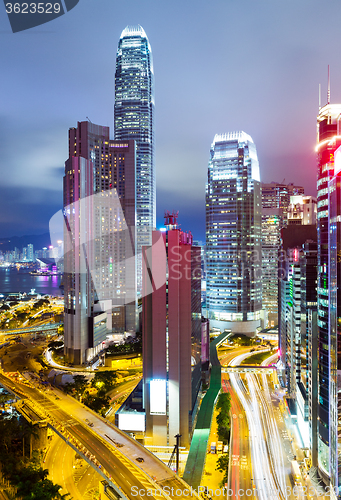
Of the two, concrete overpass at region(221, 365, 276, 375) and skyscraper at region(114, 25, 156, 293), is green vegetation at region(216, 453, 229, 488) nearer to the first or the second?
concrete overpass at region(221, 365, 276, 375)

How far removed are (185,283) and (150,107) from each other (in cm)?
4236

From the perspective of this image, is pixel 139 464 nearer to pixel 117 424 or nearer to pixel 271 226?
pixel 117 424

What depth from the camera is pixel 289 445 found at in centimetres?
1673

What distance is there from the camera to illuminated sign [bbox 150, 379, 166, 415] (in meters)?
15.9

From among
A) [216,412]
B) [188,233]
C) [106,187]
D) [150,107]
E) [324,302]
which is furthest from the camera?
[150,107]

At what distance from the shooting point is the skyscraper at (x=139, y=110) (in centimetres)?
5184

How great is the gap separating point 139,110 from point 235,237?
25.2 metres

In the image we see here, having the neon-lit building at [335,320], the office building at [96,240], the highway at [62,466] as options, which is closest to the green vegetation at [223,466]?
the neon-lit building at [335,320]

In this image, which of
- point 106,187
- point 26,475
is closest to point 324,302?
point 26,475

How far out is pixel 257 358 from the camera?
105 feet

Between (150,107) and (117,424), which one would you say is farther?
(150,107)

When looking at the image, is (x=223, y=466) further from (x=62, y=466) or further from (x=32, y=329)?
(x=32, y=329)

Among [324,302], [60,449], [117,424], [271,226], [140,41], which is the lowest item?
[60,449]

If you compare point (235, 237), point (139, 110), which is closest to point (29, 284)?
point (139, 110)
